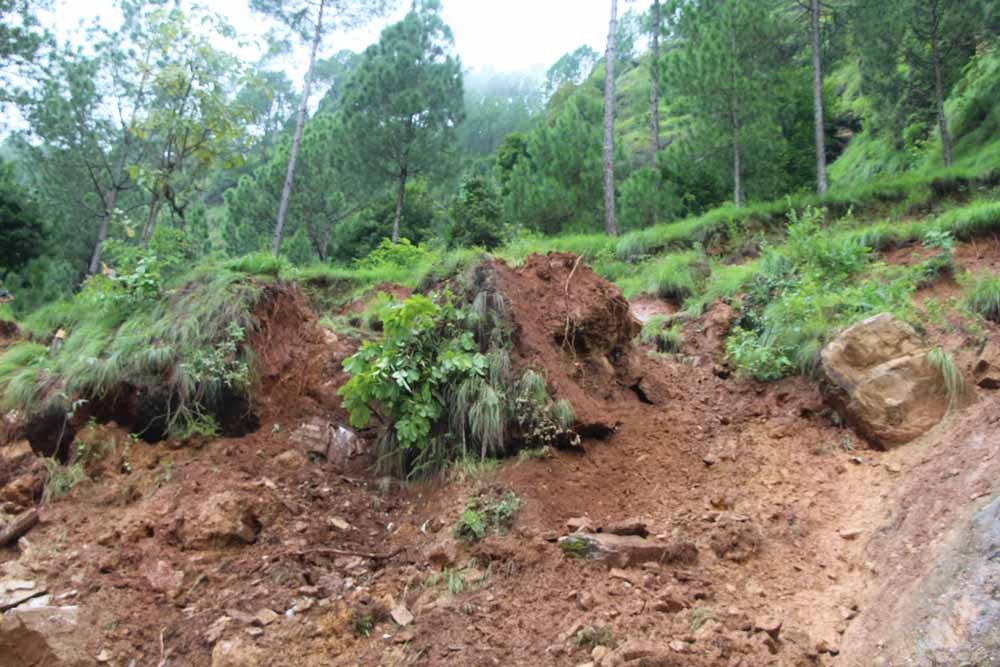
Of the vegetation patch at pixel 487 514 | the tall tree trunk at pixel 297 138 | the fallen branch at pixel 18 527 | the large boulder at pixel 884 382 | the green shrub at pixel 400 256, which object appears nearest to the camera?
the vegetation patch at pixel 487 514

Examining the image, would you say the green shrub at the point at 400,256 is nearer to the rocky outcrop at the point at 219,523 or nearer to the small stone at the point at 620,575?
the rocky outcrop at the point at 219,523

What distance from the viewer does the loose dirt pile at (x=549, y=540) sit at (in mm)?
3127

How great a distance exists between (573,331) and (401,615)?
2.75 metres

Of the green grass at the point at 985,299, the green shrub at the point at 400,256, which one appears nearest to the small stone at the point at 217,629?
the green shrub at the point at 400,256

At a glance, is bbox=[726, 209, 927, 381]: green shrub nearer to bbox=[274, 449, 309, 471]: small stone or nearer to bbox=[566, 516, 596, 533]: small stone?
bbox=[566, 516, 596, 533]: small stone

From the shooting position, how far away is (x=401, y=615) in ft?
11.4

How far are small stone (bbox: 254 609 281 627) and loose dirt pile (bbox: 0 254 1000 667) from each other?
12 millimetres

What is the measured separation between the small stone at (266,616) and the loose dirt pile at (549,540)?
0.01 meters

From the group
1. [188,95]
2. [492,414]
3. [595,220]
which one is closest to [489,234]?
[595,220]

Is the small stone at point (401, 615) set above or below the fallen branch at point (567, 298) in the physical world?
below

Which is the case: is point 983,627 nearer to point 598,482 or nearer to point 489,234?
point 598,482

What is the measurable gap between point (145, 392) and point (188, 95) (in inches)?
153

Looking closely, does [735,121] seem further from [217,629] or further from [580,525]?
[217,629]

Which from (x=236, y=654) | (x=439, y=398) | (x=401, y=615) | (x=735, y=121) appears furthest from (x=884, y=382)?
(x=735, y=121)
